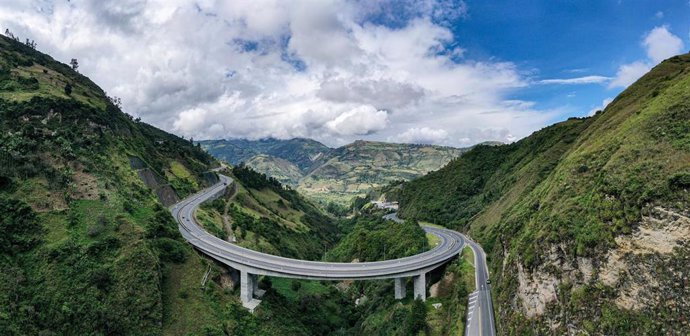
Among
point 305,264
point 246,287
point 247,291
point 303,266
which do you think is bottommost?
point 247,291

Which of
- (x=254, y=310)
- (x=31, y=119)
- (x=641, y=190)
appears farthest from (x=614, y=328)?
(x=31, y=119)

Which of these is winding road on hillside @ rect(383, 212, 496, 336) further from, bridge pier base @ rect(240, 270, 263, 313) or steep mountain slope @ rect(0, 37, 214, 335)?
steep mountain slope @ rect(0, 37, 214, 335)

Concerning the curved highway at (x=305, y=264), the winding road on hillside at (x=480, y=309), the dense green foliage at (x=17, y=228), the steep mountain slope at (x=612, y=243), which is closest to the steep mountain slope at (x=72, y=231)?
the dense green foliage at (x=17, y=228)

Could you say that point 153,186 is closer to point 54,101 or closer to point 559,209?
point 54,101

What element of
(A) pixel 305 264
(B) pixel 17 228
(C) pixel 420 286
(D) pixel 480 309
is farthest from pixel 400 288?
(B) pixel 17 228

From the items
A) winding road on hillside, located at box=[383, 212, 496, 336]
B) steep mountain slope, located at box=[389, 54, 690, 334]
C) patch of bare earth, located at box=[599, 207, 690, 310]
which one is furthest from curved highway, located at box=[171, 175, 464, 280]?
patch of bare earth, located at box=[599, 207, 690, 310]

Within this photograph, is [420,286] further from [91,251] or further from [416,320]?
[91,251]

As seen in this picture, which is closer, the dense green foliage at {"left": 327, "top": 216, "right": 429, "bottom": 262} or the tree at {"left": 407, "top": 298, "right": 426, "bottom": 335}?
the tree at {"left": 407, "top": 298, "right": 426, "bottom": 335}
